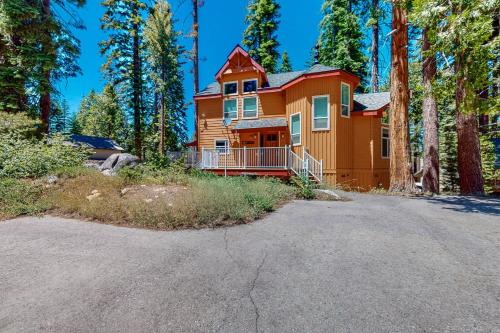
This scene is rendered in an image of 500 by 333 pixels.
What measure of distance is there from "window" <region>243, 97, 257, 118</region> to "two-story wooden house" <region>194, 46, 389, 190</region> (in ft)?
0.77

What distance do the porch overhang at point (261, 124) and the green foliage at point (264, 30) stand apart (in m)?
11.6

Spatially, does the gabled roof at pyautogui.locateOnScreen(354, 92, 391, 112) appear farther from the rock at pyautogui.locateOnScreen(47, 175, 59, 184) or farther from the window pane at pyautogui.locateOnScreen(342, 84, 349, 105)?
the rock at pyautogui.locateOnScreen(47, 175, 59, 184)

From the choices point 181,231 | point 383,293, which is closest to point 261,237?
point 181,231

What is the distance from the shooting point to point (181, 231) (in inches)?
211

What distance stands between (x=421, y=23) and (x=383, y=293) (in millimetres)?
7709

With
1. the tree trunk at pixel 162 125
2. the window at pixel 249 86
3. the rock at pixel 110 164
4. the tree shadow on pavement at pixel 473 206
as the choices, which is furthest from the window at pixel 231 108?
the tree shadow on pavement at pixel 473 206

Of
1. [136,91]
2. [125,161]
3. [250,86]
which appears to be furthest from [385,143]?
[136,91]

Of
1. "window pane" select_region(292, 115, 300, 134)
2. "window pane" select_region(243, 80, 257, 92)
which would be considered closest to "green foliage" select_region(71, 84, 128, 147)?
"window pane" select_region(243, 80, 257, 92)

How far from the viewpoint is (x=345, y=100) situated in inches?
549

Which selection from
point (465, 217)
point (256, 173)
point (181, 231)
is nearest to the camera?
point (181, 231)

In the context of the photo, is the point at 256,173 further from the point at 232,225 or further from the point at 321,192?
the point at 232,225

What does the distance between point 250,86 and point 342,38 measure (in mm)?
10630

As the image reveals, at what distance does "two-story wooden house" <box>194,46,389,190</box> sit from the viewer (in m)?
13.3

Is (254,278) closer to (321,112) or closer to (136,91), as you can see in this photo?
(321,112)
